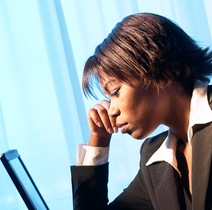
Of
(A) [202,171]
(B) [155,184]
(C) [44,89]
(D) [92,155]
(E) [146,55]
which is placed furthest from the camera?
(C) [44,89]

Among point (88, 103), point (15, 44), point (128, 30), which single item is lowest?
point (88, 103)

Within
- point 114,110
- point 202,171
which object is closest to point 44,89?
point 114,110

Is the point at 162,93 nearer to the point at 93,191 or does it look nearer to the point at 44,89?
the point at 93,191

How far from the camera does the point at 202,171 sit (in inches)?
29.3

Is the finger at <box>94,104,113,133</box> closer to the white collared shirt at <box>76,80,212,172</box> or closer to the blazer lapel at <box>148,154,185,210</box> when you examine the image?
the white collared shirt at <box>76,80,212,172</box>

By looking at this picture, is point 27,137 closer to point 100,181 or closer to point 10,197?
point 10,197

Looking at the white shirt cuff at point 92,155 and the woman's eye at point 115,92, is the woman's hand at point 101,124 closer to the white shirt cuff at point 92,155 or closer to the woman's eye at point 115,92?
the white shirt cuff at point 92,155

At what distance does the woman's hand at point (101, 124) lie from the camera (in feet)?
3.36

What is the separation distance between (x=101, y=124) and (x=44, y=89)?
3.23 feet

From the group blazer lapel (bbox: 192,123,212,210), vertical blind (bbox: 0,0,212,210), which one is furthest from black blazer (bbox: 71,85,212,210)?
vertical blind (bbox: 0,0,212,210)

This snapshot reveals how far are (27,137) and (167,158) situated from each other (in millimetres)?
1241

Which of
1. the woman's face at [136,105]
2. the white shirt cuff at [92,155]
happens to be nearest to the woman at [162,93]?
the woman's face at [136,105]

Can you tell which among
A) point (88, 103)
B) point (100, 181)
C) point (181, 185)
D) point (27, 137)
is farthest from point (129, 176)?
point (181, 185)

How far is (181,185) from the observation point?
36.4 inches
